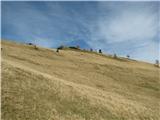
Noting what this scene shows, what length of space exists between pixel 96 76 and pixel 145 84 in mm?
9294

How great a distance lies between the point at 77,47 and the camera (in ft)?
345

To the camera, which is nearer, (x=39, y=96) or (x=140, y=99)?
(x=39, y=96)

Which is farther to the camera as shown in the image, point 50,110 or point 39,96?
point 39,96

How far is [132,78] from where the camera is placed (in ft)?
187

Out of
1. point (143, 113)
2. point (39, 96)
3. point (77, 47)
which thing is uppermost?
point (77, 47)

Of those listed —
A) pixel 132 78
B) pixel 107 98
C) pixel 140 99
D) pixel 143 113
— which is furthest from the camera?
pixel 132 78

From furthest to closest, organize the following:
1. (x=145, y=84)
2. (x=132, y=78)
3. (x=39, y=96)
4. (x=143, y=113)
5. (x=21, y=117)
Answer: (x=132, y=78) → (x=145, y=84) → (x=143, y=113) → (x=39, y=96) → (x=21, y=117)

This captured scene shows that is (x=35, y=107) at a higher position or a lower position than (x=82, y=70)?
lower

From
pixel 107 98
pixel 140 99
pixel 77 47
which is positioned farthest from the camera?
pixel 77 47

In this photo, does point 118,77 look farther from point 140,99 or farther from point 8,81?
point 8,81

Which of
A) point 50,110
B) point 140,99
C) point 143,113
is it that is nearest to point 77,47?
point 140,99

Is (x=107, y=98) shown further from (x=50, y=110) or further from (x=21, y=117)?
(x=21, y=117)

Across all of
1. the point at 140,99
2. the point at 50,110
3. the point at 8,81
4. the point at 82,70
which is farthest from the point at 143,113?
the point at 82,70

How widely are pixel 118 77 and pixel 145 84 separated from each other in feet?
18.3
